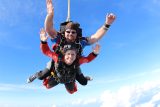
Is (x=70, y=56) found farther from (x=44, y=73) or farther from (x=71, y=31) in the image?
(x=44, y=73)

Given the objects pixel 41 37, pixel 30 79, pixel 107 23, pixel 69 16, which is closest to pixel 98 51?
pixel 107 23

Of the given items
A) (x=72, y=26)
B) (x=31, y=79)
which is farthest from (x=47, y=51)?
(x=31, y=79)

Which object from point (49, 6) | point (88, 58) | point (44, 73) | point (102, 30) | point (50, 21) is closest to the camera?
point (49, 6)

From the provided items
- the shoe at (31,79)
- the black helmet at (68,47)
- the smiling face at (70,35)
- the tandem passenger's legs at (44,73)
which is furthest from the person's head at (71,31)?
the shoe at (31,79)

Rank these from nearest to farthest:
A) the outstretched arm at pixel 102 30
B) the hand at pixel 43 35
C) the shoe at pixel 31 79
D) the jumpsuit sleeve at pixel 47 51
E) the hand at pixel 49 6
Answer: the hand at pixel 49 6 → the hand at pixel 43 35 → the jumpsuit sleeve at pixel 47 51 → the outstretched arm at pixel 102 30 → the shoe at pixel 31 79

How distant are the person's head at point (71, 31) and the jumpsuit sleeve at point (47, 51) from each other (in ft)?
1.95

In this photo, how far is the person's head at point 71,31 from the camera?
684cm

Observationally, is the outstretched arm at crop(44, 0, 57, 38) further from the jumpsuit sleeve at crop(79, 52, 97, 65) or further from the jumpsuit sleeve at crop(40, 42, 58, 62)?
the jumpsuit sleeve at crop(79, 52, 97, 65)

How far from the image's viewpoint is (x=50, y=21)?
6324mm

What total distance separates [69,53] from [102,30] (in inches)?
53.4

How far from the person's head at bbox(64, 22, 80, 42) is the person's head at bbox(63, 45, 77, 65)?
0.26 meters

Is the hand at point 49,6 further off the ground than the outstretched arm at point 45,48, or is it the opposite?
the hand at point 49,6

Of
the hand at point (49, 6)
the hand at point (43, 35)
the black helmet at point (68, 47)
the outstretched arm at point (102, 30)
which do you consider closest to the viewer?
the hand at point (49, 6)

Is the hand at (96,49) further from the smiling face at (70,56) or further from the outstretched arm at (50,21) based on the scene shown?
the outstretched arm at (50,21)
